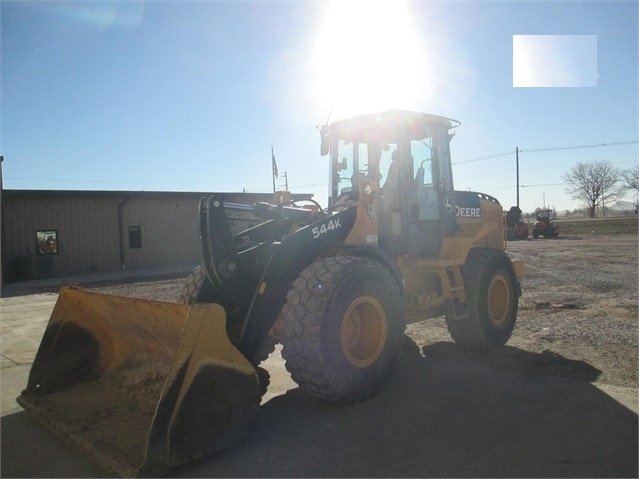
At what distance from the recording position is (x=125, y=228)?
78.9 feet

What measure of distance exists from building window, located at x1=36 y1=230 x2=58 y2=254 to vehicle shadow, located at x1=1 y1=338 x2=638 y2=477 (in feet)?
61.5

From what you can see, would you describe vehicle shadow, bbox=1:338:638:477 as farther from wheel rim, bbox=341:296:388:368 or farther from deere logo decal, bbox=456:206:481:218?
deere logo decal, bbox=456:206:481:218

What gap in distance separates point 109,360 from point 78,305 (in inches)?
24.6

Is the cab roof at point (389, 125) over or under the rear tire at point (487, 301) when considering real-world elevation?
over

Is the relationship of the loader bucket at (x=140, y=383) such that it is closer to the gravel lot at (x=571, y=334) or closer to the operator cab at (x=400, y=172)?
the operator cab at (x=400, y=172)

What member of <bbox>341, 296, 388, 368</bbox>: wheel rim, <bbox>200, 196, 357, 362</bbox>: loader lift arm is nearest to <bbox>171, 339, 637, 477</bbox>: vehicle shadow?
<bbox>341, 296, 388, 368</bbox>: wheel rim

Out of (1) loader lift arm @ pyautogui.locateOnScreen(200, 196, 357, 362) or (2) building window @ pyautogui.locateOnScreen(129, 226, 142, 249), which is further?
(2) building window @ pyautogui.locateOnScreen(129, 226, 142, 249)

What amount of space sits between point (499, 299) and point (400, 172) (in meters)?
2.58

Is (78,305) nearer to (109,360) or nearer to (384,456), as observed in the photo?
(109,360)

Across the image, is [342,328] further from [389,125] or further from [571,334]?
[571,334]

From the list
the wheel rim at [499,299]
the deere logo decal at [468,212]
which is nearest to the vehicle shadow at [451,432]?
the wheel rim at [499,299]

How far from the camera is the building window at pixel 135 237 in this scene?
2434 centimetres

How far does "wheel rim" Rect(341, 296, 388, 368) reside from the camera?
16.1 ft

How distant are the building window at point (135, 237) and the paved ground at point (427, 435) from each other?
19344mm
